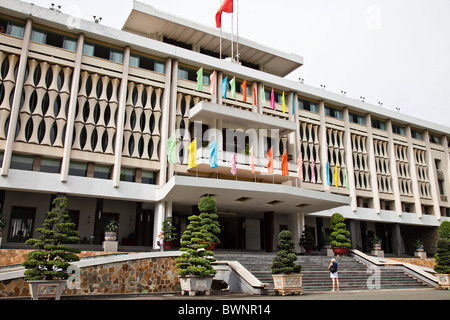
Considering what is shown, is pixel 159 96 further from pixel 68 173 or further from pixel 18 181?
pixel 18 181

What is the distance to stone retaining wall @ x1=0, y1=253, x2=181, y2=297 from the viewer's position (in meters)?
16.5

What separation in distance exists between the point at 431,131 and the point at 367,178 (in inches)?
486

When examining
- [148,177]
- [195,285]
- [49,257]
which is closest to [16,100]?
[148,177]

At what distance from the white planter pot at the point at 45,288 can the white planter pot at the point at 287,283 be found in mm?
7830

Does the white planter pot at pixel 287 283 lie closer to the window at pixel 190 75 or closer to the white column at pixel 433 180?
the window at pixel 190 75

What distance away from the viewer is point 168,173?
2520cm

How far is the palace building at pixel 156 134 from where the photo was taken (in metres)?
22.1

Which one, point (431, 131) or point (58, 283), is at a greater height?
point (431, 131)

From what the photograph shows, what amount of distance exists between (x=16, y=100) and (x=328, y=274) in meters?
19.7

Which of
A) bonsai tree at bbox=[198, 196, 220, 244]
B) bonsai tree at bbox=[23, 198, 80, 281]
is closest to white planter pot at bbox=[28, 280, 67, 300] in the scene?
bonsai tree at bbox=[23, 198, 80, 281]

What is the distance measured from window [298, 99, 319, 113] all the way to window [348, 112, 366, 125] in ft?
14.0

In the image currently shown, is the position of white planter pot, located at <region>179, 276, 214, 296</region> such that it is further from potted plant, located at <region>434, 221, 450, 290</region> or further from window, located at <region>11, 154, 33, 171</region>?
window, located at <region>11, 154, 33, 171</region>

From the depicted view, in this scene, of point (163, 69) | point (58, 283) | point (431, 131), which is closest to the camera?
point (58, 283)
